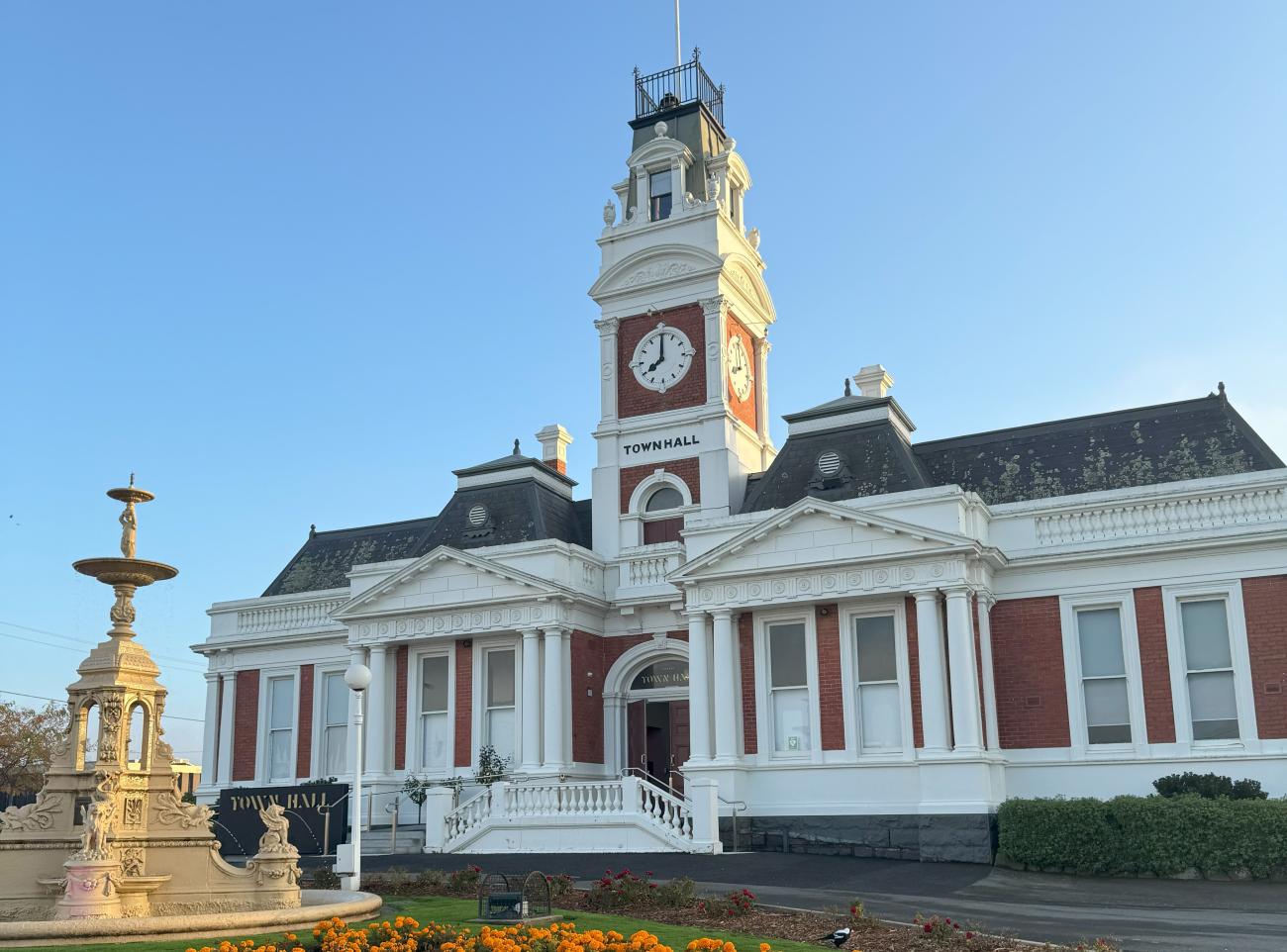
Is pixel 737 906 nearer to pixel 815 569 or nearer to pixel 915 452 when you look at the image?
pixel 815 569

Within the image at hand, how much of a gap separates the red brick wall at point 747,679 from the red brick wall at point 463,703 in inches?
283

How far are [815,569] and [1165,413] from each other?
28.8 ft

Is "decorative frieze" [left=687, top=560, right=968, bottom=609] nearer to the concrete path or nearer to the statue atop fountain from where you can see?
the concrete path

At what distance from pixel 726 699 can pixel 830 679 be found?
229 centimetres

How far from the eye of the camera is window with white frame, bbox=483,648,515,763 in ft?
98.8

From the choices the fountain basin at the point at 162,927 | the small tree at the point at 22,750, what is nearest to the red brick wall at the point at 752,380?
the fountain basin at the point at 162,927

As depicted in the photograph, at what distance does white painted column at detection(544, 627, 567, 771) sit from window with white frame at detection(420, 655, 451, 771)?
3151mm

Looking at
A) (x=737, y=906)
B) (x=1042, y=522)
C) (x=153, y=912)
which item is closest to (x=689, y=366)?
(x=1042, y=522)

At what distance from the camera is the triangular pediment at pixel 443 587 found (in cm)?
2989

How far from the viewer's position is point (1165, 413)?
89.7ft

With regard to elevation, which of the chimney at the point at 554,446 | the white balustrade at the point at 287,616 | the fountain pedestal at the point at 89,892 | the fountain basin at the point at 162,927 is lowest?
the fountain basin at the point at 162,927

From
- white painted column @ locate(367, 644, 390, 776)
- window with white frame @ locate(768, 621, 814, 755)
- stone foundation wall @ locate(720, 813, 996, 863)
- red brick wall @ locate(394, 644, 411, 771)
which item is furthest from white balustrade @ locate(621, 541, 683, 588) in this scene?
stone foundation wall @ locate(720, 813, 996, 863)

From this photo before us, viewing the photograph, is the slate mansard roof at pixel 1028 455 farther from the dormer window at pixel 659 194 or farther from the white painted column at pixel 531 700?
the dormer window at pixel 659 194

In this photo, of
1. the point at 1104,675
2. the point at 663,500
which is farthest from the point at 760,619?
the point at 1104,675
